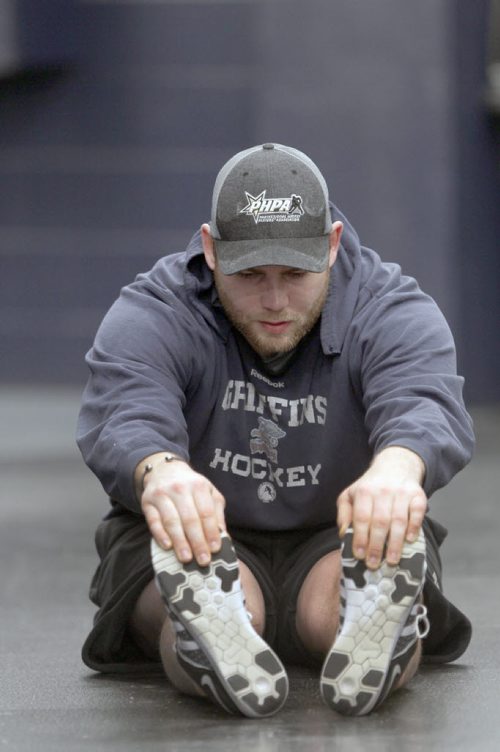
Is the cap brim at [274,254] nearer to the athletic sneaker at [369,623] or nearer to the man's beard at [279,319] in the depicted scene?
the man's beard at [279,319]

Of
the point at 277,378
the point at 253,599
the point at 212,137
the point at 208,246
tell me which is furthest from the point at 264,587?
the point at 212,137

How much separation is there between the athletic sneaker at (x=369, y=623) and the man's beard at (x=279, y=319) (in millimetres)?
572

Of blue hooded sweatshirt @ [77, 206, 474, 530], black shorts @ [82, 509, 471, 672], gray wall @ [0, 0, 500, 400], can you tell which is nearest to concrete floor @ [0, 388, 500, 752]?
black shorts @ [82, 509, 471, 672]

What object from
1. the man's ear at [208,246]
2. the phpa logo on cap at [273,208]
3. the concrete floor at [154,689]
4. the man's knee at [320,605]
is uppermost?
the phpa logo on cap at [273,208]

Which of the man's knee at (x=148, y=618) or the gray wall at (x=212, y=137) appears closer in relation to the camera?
the man's knee at (x=148, y=618)

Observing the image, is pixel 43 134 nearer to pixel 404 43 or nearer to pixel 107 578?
pixel 404 43

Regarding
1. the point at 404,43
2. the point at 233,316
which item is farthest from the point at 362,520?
the point at 404,43

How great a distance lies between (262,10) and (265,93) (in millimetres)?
518

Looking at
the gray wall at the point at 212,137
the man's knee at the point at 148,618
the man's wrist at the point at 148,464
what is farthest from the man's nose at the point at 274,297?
the gray wall at the point at 212,137

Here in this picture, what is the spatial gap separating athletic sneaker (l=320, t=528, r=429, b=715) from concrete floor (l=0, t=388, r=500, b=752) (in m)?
0.09

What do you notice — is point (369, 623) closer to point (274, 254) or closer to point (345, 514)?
point (345, 514)

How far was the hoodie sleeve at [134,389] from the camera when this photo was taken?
3.37m

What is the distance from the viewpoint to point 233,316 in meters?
3.63

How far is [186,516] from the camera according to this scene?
315cm
